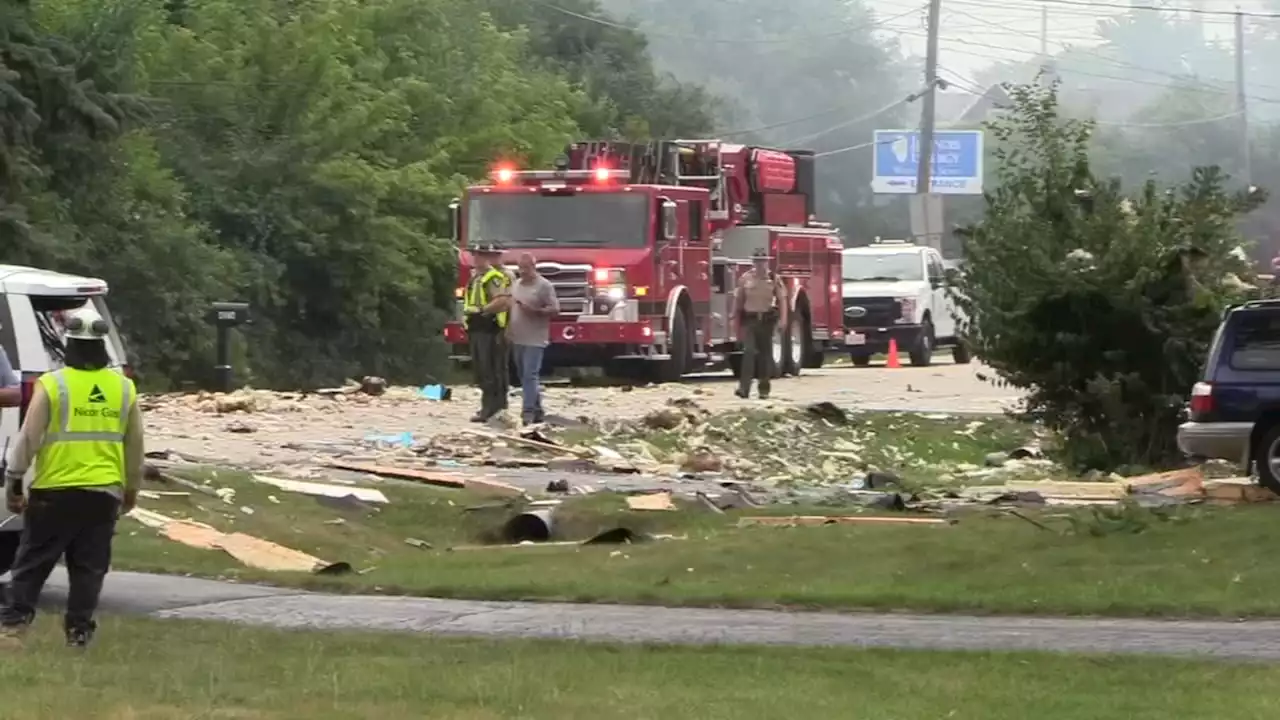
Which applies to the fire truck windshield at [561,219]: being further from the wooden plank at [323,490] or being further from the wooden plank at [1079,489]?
the wooden plank at [323,490]

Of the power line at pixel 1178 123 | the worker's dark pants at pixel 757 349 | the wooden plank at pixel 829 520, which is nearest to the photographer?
the wooden plank at pixel 829 520

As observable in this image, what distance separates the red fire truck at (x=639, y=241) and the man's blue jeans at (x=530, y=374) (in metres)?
6.17

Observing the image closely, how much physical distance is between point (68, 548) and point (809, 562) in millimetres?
5424

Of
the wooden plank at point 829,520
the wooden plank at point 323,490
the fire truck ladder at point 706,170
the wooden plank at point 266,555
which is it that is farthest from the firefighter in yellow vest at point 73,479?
the fire truck ladder at point 706,170

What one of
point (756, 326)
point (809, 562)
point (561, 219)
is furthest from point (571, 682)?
point (561, 219)

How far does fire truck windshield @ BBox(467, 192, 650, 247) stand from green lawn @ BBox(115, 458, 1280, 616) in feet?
44.1

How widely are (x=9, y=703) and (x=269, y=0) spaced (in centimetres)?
3637

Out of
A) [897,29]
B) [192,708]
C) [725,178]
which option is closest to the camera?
[192,708]

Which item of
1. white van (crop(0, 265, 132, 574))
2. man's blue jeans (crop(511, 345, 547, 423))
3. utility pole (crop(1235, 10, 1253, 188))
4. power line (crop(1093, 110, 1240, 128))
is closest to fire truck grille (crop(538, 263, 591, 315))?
man's blue jeans (crop(511, 345, 547, 423))

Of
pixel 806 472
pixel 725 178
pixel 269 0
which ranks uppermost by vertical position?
pixel 269 0

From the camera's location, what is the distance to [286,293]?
43062mm

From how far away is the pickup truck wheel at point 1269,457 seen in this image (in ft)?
59.9

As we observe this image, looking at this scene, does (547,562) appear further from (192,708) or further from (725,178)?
(725,178)

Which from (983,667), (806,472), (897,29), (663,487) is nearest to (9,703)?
(983,667)
